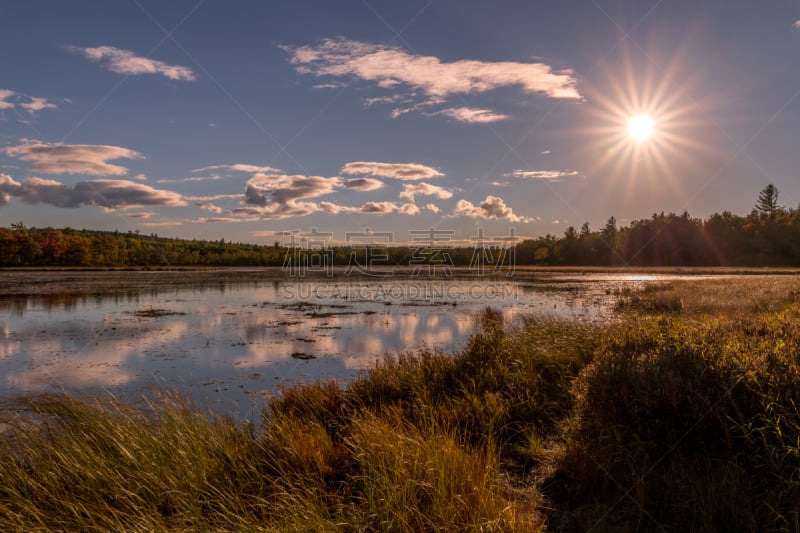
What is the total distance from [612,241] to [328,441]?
410 ft

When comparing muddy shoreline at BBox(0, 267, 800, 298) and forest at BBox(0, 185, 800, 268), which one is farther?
forest at BBox(0, 185, 800, 268)

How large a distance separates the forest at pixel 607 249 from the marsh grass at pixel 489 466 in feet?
331

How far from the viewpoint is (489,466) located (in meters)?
5.17

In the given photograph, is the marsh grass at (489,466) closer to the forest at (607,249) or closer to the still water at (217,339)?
the still water at (217,339)

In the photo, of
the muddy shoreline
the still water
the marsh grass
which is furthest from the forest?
the marsh grass

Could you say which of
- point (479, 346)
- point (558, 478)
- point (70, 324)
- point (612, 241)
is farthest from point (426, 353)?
point (612, 241)

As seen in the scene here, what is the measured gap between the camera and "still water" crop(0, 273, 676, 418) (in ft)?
38.0

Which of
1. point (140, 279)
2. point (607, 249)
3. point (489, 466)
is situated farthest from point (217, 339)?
point (607, 249)

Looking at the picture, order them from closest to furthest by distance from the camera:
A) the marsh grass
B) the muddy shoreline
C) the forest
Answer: the marsh grass → the muddy shoreline → the forest

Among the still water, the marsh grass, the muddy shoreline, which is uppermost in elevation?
the marsh grass

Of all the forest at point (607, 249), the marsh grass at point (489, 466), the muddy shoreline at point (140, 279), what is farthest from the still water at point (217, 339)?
the forest at point (607, 249)

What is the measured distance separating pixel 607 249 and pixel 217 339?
111273mm

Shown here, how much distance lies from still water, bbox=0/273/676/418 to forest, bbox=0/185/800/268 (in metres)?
80.3

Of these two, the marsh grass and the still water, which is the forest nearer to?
the still water
